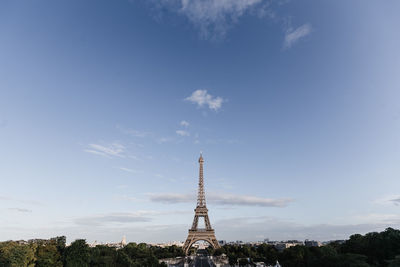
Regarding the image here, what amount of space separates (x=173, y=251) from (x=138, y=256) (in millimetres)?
35433

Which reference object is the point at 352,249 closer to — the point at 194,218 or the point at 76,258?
the point at 76,258

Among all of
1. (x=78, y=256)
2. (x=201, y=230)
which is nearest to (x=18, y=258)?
(x=78, y=256)

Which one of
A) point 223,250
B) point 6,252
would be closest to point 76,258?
point 6,252

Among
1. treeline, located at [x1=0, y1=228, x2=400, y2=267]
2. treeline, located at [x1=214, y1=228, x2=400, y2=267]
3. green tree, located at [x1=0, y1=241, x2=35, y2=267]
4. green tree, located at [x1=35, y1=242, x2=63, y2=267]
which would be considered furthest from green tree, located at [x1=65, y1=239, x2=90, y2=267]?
treeline, located at [x1=214, y1=228, x2=400, y2=267]

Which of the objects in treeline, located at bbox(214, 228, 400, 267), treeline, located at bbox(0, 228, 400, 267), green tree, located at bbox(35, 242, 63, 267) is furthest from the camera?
green tree, located at bbox(35, 242, 63, 267)

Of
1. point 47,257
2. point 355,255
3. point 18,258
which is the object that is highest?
point 355,255

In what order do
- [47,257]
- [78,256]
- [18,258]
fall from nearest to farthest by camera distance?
1. [18,258]
2. [78,256]
3. [47,257]

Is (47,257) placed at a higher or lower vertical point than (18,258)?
higher

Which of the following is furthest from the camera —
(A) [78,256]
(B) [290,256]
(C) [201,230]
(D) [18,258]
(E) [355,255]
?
(C) [201,230]

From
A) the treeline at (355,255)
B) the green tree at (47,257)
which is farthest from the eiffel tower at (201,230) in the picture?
the green tree at (47,257)

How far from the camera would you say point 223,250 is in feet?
324

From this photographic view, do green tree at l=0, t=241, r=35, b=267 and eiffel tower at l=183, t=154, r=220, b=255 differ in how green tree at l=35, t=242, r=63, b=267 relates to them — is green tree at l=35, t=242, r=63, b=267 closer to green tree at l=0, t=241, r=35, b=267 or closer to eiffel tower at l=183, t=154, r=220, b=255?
green tree at l=0, t=241, r=35, b=267

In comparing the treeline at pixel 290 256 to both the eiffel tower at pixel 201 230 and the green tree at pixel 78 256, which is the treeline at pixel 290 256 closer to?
the green tree at pixel 78 256

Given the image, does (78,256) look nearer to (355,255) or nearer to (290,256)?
(290,256)
